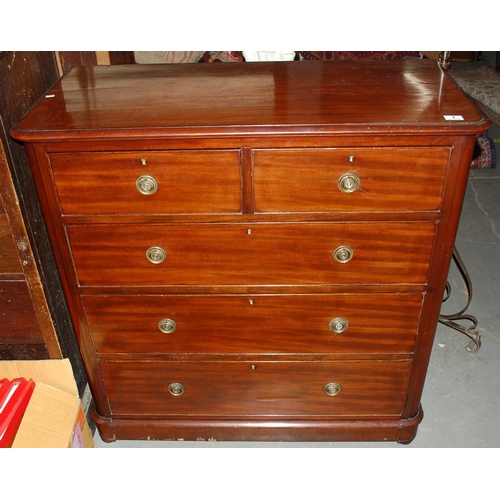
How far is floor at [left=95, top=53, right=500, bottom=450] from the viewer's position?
2191 mm

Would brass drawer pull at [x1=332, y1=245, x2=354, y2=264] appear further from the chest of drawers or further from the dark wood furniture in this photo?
the dark wood furniture

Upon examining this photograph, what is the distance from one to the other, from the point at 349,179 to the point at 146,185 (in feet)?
1.88

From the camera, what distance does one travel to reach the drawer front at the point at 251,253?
1671mm

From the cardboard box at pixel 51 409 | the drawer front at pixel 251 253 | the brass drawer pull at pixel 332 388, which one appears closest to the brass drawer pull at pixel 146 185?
the drawer front at pixel 251 253

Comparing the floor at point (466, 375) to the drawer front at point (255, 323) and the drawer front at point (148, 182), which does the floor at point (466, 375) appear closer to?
the drawer front at point (255, 323)

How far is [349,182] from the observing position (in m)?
1.57

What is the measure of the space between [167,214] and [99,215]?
0.20m

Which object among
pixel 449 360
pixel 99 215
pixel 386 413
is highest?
pixel 99 215

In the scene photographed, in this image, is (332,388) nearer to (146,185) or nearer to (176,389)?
(176,389)

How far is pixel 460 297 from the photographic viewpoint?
289 cm

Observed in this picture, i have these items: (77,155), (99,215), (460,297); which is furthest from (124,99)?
(460,297)

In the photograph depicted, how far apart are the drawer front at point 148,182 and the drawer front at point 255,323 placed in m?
0.34

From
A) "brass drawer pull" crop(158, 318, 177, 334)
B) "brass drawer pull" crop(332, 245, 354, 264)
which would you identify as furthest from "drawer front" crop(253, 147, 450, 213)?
"brass drawer pull" crop(158, 318, 177, 334)

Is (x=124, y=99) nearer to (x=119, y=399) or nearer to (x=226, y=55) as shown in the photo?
(x=119, y=399)
